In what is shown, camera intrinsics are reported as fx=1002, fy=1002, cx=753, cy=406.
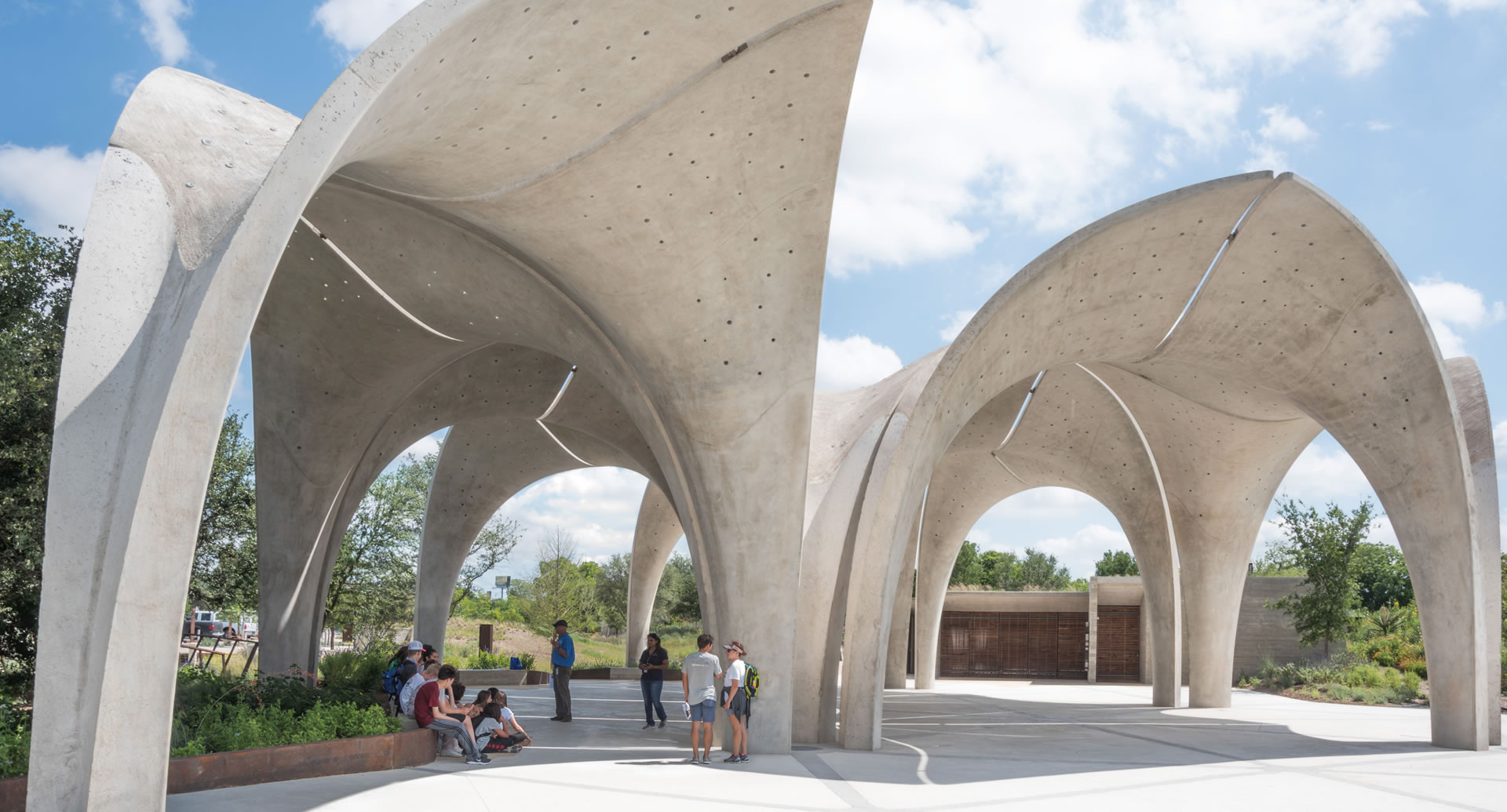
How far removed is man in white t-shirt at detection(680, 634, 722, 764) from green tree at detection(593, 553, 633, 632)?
39.2 meters

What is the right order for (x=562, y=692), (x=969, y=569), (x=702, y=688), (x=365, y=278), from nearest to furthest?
(x=702, y=688)
(x=365, y=278)
(x=562, y=692)
(x=969, y=569)

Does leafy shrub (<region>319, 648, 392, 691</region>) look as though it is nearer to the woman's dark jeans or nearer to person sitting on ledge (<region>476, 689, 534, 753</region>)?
the woman's dark jeans

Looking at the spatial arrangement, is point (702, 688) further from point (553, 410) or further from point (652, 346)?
point (553, 410)

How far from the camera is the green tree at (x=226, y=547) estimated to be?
21.5m

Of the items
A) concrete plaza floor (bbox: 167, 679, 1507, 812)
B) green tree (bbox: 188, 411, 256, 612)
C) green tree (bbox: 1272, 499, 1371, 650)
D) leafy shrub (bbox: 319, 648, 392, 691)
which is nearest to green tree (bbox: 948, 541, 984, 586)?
green tree (bbox: 1272, 499, 1371, 650)

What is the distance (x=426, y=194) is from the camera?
33.5 ft

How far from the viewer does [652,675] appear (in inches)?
559

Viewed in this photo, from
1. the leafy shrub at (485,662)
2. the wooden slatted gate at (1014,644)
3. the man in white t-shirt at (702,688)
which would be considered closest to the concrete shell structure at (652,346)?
the man in white t-shirt at (702,688)

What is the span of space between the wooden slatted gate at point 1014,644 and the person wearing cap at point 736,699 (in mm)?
24398

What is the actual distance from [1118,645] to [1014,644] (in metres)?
3.29

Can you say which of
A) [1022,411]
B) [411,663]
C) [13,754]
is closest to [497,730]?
[411,663]

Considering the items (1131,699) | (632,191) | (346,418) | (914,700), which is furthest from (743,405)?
(1131,699)

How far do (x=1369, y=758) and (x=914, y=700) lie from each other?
1057 cm

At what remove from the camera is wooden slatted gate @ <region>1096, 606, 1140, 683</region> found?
3191cm
